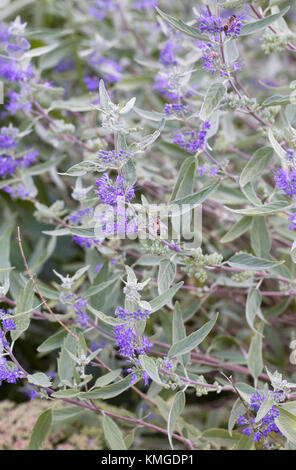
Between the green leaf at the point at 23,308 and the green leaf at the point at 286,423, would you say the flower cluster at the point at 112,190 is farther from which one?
the green leaf at the point at 286,423

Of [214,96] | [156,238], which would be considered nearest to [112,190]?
[156,238]

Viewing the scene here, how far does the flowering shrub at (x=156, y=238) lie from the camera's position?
70cm

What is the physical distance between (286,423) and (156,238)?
0.94 ft

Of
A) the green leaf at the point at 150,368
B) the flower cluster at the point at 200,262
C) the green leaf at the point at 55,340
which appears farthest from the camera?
the green leaf at the point at 55,340

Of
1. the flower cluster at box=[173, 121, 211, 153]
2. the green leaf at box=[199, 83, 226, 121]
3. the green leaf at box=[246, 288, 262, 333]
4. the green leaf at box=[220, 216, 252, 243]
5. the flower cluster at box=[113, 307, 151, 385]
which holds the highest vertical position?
the green leaf at box=[199, 83, 226, 121]

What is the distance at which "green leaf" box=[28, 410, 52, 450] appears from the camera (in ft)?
2.70

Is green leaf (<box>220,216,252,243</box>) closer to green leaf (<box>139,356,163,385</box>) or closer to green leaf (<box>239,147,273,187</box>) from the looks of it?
green leaf (<box>239,147,273,187</box>)

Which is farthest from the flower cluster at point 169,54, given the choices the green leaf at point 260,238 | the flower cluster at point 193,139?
the green leaf at point 260,238

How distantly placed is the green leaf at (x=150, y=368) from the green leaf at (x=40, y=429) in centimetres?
23

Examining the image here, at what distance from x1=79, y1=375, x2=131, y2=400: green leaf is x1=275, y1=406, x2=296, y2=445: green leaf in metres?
0.20

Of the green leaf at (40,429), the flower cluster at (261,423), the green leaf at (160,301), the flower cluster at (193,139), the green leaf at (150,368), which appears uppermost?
the flower cluster at (193,139)

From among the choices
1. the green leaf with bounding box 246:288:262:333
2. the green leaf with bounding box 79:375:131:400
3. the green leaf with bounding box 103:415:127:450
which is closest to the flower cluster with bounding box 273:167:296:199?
the green leaf with bounding box 246:288:262:333
